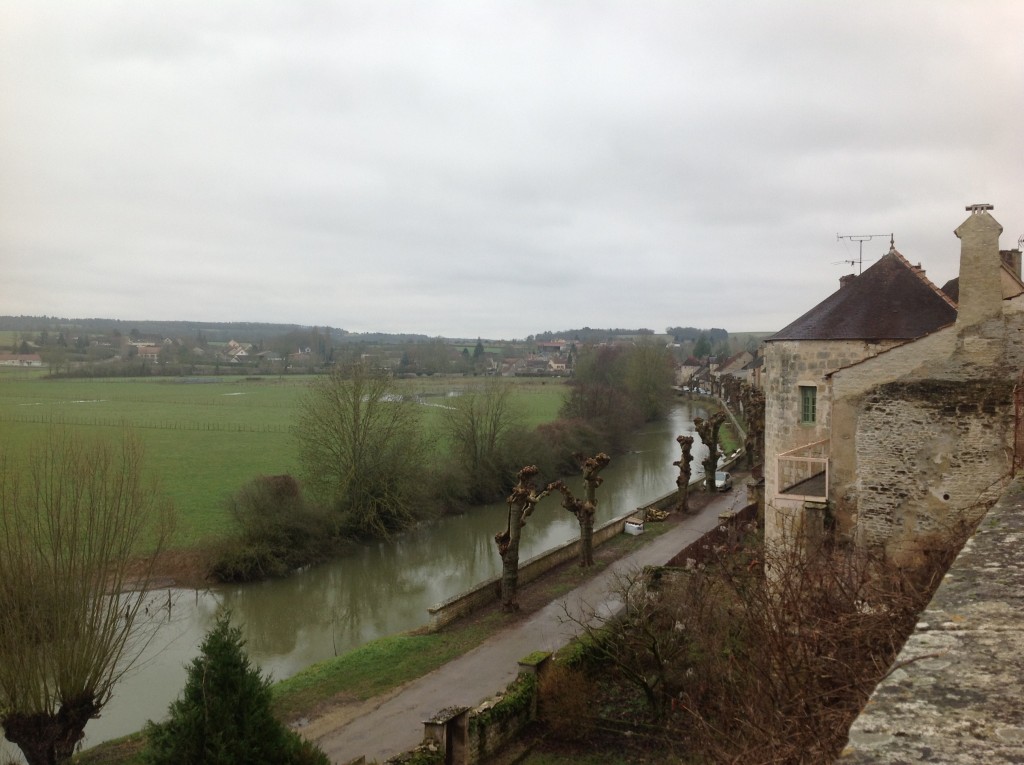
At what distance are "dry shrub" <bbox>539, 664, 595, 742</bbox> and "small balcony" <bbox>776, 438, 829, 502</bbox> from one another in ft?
16.6

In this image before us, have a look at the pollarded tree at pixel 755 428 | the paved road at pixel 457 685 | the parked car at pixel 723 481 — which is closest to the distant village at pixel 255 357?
the paved road at pixel 457 685

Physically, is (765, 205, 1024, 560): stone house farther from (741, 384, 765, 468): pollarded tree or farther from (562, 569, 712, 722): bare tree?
(741, 384, 765, 468): pollarded tree

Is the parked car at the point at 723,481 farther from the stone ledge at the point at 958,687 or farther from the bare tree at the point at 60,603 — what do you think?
the stone ledge at the point at 958,687

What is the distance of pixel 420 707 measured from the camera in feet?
41.6

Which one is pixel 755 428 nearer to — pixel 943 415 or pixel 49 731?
pixel 943 415

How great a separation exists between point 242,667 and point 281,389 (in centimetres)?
6865

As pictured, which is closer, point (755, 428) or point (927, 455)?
point (927, 455)

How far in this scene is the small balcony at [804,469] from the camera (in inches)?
538

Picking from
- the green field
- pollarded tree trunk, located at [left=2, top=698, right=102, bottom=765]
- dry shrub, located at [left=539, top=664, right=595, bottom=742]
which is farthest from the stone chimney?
the green field

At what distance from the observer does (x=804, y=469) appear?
1611 centimetres

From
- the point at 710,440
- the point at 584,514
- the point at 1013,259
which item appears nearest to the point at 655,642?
the point at 584,514

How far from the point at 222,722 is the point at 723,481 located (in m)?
28.6

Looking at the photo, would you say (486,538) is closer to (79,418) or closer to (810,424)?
(810,424)

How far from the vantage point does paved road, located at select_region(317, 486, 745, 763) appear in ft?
37.8
